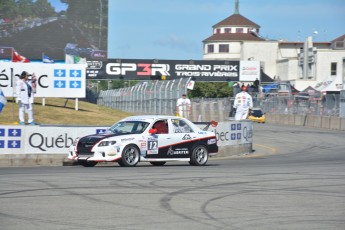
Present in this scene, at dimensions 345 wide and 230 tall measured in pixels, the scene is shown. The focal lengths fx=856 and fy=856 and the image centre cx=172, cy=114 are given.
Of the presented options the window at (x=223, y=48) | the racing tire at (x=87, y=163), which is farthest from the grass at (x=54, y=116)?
the window at (x=223, y=48)

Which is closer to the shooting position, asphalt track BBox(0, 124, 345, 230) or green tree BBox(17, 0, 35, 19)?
asphalt track BBox(0, 124, 345, 230)

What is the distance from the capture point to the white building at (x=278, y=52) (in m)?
105

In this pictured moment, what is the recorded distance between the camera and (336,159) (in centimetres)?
2525

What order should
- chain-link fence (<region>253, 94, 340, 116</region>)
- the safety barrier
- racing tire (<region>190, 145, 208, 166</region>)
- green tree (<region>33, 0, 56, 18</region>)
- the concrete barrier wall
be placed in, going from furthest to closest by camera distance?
green tree (<region>33, 0, 56, 18</region>) < chain-link fence (<region>253, 94, 340, 116</region>) < the concrete barrier wall < the safety barrier < racing tire (<region>190, 145, 208, 166</region>)

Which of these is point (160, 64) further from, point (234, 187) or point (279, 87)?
point (234, 187)

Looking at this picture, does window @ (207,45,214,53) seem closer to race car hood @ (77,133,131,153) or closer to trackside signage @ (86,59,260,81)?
trackside signage @ (86,59,260,81)

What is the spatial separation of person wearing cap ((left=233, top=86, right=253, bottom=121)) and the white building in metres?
41.9

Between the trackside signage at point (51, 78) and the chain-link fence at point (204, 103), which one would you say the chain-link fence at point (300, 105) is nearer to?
the chain-link fence at point (204, 103)

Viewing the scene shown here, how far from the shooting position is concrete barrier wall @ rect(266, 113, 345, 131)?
4628 centimetres

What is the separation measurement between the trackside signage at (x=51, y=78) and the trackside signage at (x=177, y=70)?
3777 centimetres

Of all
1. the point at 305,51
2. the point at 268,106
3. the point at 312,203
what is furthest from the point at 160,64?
the point at 312,203

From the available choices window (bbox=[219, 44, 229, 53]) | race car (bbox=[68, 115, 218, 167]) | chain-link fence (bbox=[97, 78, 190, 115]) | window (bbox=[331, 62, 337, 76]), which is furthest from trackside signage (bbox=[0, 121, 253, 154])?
window (bbox=[219, 44, 229, 53])

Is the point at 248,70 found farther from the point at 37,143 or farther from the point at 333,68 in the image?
the point at 37,143

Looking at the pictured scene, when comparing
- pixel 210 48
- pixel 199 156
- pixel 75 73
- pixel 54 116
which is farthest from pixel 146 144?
pixel 210 48
